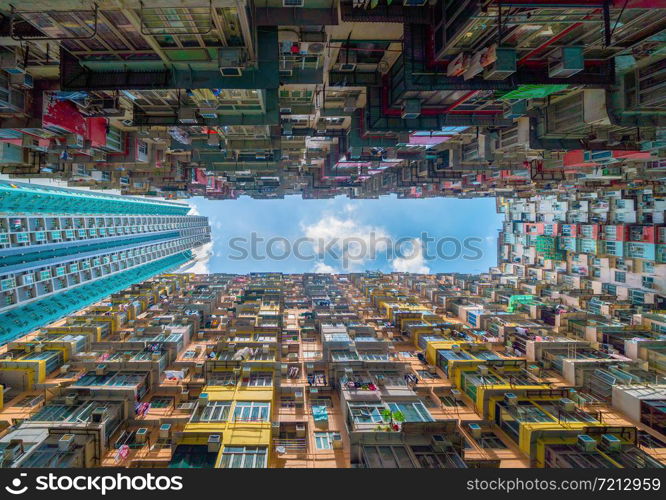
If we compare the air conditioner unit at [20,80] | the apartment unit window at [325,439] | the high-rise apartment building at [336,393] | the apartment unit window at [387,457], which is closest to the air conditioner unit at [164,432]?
the high-rise apartment building at [336,393]

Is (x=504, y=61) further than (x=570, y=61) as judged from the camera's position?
No

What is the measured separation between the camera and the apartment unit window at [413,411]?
16570mm

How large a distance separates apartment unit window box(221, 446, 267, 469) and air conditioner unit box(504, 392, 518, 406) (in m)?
13.9

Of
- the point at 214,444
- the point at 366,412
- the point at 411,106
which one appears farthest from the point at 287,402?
the point at 411,106

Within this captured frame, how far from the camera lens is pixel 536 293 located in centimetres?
4784

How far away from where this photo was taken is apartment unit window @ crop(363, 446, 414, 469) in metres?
13.0

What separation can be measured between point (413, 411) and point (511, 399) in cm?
589

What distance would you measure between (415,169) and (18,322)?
59146 millimetres

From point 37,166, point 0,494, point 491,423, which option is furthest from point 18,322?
point 491,423

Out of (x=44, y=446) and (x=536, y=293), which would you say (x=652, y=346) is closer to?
(x=536, y=293)

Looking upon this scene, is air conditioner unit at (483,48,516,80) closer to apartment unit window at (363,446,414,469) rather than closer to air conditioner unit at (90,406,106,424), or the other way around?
apartment unit window at (363,446,414,469)

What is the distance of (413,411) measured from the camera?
683 inches

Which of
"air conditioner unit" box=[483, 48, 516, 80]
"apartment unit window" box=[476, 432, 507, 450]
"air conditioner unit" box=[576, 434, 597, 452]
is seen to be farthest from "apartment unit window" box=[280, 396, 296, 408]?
"air conditioner unit" box=[483, 48, 516, 80]

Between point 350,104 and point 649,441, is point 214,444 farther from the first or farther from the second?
point 649,441
